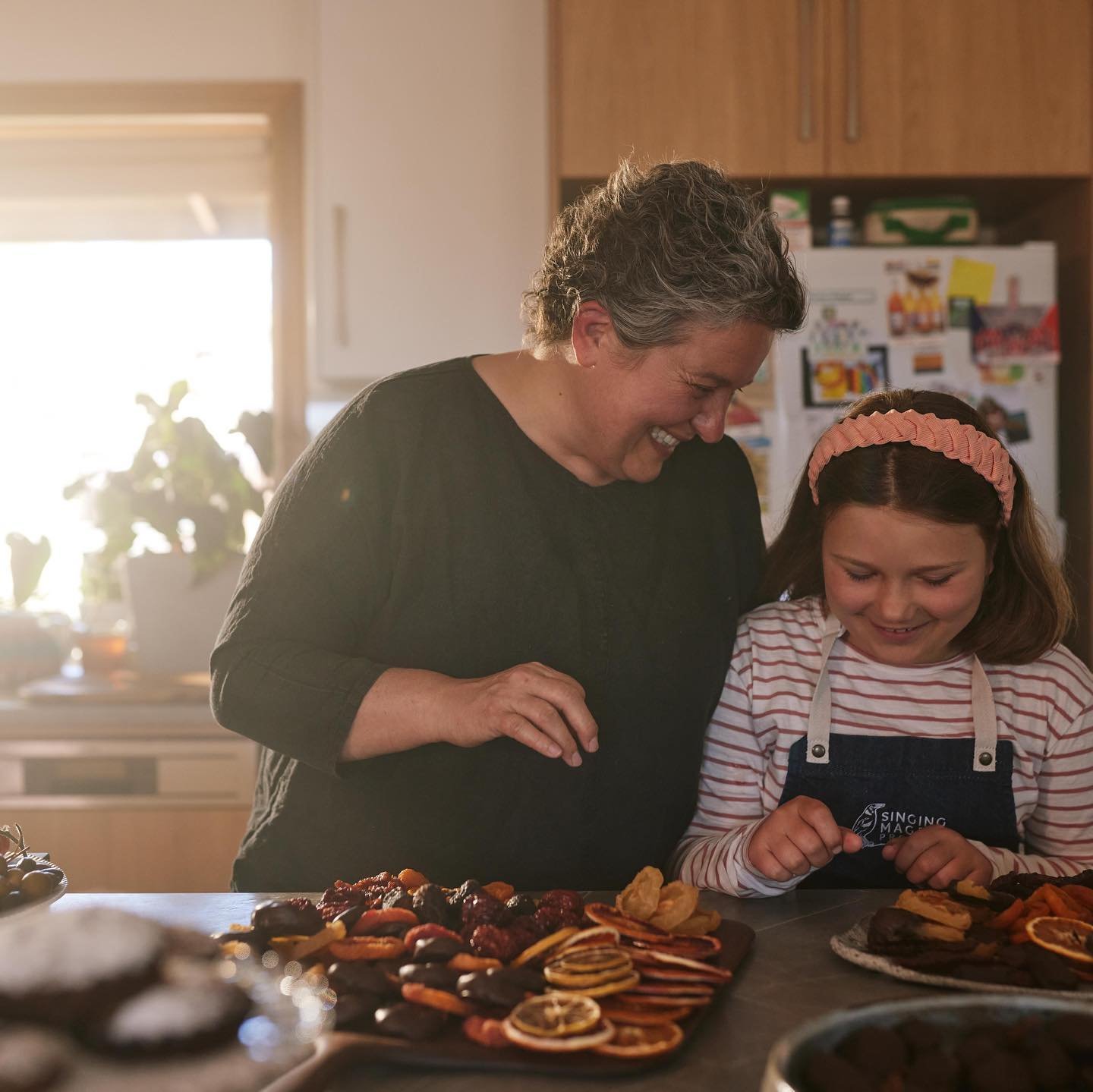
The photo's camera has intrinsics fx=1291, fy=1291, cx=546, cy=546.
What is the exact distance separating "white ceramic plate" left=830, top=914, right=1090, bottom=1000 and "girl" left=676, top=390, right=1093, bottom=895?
0.95 ft

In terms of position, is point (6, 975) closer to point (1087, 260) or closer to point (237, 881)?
point (237, 881)

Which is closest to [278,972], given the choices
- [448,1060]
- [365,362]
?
[448,1060]

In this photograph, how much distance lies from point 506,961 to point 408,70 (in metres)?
2.33

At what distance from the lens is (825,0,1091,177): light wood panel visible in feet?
8.11

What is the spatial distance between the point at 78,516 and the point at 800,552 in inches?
81.7

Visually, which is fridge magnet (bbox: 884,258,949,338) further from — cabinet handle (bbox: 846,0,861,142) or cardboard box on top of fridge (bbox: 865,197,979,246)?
cabinet handle (bbox: 846,0,861,142)

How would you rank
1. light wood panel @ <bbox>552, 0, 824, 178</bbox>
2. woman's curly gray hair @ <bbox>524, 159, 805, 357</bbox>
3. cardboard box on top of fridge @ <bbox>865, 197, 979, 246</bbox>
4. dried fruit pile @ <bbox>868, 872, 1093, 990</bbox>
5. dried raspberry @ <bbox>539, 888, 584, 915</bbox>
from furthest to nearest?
cardboard box on top of fridge @ <bbox>865, 197, 979, 246</bbox>, light wood panel @ <bbox>552, 0, 824, 178</bbox>, woman's curly gray hair @ <bbox>524, 159, 805, 357</bbox>, dried raspberry @ <bbox>539, 888, 584, 915</bbox>, dried fruit pile @ <bbox>868, 872, 1093, 990</bbox>

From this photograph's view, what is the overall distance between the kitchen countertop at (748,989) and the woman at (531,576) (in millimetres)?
190

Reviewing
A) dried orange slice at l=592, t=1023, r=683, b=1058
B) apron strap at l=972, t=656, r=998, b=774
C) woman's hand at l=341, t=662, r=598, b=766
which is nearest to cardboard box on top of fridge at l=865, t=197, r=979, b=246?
apron strap at l=972, t=656, r=998, b=774

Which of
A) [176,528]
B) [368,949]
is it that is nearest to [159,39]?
[176,528]

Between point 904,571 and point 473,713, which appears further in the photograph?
point 904,571

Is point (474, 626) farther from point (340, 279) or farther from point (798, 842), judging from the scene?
point (340, 279)

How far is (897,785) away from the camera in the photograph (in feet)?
4.34

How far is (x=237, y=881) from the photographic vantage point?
4.20ft
